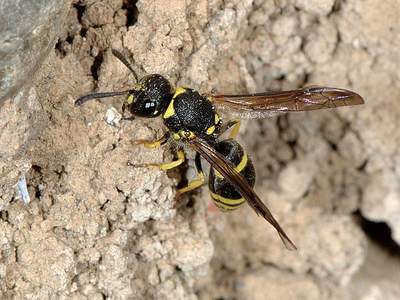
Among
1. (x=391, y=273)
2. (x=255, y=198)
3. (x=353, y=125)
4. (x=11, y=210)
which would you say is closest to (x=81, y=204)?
(x=11, y=210)

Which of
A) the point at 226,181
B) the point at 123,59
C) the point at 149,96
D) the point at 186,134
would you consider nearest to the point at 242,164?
the point at 226,181

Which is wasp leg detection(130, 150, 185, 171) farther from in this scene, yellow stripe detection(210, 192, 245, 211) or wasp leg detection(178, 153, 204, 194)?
yellow stripe detection(210, 192, 245, 211)

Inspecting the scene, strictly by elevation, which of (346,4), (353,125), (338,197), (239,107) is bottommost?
(338,197)

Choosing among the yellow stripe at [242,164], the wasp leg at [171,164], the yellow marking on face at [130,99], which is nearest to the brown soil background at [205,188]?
the wasp leg at [171,164]

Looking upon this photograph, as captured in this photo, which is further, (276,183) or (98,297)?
(276,183)

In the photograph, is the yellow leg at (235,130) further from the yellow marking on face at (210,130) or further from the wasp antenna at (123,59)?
the wasp antenna at (123,59)

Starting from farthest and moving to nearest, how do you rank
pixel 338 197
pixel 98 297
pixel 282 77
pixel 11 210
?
pixel 338 197 < pixel 282 77 < pixel 98 297 < pixel 11 210

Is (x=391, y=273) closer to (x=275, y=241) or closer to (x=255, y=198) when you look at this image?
(x=275, y=241)

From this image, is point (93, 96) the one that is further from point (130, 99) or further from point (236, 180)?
point (236, 180)
